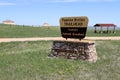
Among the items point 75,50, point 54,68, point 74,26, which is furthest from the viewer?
point 74,26

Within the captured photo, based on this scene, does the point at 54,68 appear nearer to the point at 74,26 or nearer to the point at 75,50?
the point at 75,50

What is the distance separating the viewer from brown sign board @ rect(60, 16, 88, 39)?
18.3 meters

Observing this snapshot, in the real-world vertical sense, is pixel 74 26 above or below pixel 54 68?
above

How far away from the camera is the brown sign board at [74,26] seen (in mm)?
18281

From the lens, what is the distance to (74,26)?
1867 cm

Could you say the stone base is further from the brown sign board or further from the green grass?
the brown sign board

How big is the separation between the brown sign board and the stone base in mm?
681

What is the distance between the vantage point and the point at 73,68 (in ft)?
54.1

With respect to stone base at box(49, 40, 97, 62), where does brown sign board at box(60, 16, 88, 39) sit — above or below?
above

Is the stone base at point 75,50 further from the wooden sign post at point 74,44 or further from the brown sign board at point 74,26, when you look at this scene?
the brown sign board at point 74,26

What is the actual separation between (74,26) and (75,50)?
1.58m

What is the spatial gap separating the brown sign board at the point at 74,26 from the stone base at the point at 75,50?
68cm

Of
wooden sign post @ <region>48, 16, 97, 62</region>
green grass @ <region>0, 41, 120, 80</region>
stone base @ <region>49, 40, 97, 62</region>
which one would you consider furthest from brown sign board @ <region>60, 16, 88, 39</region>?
green grass @ <region>0, 41, 120, 80</region>

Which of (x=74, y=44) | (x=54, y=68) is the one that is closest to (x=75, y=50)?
(x=74, y=44)
